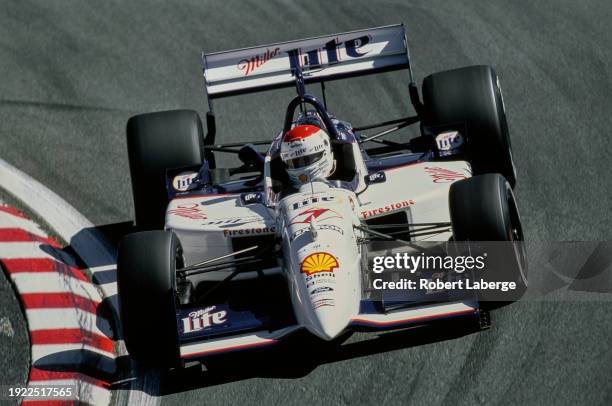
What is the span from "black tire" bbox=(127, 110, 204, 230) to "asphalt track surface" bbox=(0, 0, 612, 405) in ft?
2.45

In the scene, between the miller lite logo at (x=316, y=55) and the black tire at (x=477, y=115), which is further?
the miller lite logo at (x=316, y=55)

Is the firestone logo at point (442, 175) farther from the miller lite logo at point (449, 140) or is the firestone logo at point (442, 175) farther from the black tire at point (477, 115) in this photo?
the black tire at point (477, 115)

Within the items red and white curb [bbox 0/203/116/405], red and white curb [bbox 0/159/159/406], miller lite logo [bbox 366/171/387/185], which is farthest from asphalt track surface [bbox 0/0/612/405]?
miller lite logo [bbox 366/171/387/185]

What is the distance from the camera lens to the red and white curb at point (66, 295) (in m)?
7.64

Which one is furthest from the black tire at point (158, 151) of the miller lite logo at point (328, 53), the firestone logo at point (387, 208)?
the firestone logo at point (387, 208)

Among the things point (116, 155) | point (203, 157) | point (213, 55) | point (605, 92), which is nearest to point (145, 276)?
point (203, 157)

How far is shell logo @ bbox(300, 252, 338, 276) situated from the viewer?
709 centimetres

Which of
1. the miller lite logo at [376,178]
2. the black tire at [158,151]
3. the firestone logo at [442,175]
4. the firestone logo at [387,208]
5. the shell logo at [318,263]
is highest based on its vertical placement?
the black tire at [158,151]

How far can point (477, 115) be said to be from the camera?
8.95 metres

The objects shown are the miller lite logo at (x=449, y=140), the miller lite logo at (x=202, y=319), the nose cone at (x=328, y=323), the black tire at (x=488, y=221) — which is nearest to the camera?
the nose cone at (x=328, y=323)

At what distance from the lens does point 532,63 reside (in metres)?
11.8

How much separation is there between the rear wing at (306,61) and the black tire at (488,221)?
254 cm

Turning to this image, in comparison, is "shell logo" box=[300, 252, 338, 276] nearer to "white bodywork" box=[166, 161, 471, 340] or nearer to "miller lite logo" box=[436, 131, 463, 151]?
"white bodywork" box=[166, 161, 471, 340]

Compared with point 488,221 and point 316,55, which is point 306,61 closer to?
point 316,55
